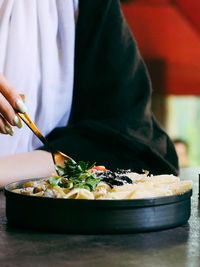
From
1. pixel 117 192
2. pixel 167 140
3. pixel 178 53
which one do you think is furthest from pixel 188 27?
pixel 117 192

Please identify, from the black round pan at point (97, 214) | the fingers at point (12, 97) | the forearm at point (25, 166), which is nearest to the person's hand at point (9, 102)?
the fingers at point (12, 97)

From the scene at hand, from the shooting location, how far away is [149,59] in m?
2.92

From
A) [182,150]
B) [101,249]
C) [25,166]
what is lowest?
[182,150]

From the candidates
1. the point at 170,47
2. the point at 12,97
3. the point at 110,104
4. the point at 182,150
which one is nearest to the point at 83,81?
the point at 110,104

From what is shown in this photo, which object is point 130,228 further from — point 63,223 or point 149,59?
point 149,59

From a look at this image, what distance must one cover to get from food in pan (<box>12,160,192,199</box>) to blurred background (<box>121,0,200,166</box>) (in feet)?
7.15

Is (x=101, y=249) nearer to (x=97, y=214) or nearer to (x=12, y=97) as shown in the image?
(x=97, y=214)

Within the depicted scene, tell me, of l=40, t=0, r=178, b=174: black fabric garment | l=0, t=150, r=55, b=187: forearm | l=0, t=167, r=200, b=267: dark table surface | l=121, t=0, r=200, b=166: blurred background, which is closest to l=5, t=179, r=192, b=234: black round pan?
l=0, t=167, r=200, b=267: dark table surface

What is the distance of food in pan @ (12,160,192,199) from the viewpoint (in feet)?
2.16

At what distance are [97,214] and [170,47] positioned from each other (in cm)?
236

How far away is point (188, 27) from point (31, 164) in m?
1.88

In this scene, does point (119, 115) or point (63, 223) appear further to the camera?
point (119, 115)

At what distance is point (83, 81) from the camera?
1506mm

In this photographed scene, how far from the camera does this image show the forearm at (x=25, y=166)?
114cm
